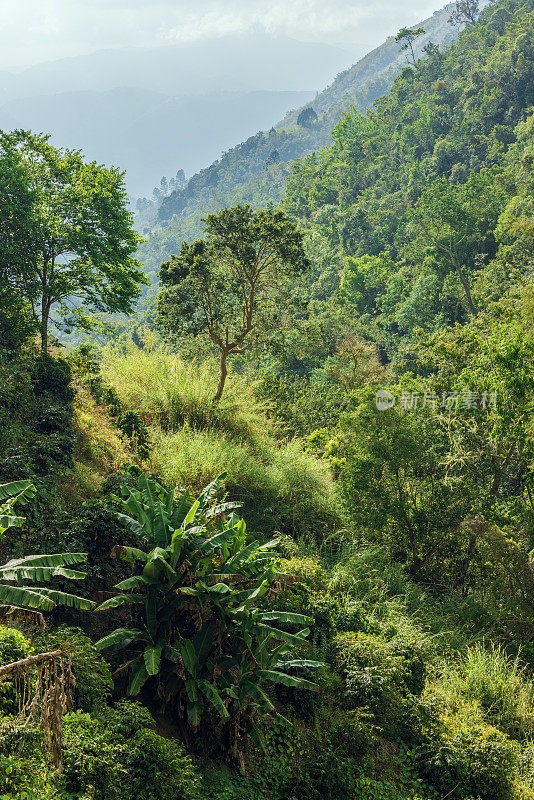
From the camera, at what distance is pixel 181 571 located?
16.8 ft

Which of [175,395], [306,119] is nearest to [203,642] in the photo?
[175,395]

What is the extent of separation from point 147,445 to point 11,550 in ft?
15.4

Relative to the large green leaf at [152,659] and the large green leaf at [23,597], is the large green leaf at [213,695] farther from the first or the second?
the large green leaf at [23,597]

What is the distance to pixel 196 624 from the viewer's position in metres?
4.84

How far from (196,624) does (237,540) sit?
41.0 inches

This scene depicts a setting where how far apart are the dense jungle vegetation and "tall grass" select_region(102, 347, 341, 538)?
64mm

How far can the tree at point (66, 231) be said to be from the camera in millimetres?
10414

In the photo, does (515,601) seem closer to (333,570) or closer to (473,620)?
(473,620)

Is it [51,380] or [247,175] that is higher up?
[247,175]

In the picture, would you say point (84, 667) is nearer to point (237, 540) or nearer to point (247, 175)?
point (237, 540)

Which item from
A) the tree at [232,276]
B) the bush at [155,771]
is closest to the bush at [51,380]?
the tree at [232,276]

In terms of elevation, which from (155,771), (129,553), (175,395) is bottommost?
(155,771)

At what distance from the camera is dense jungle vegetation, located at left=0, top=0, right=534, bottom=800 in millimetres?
4344

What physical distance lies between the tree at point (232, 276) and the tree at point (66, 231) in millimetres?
1232
